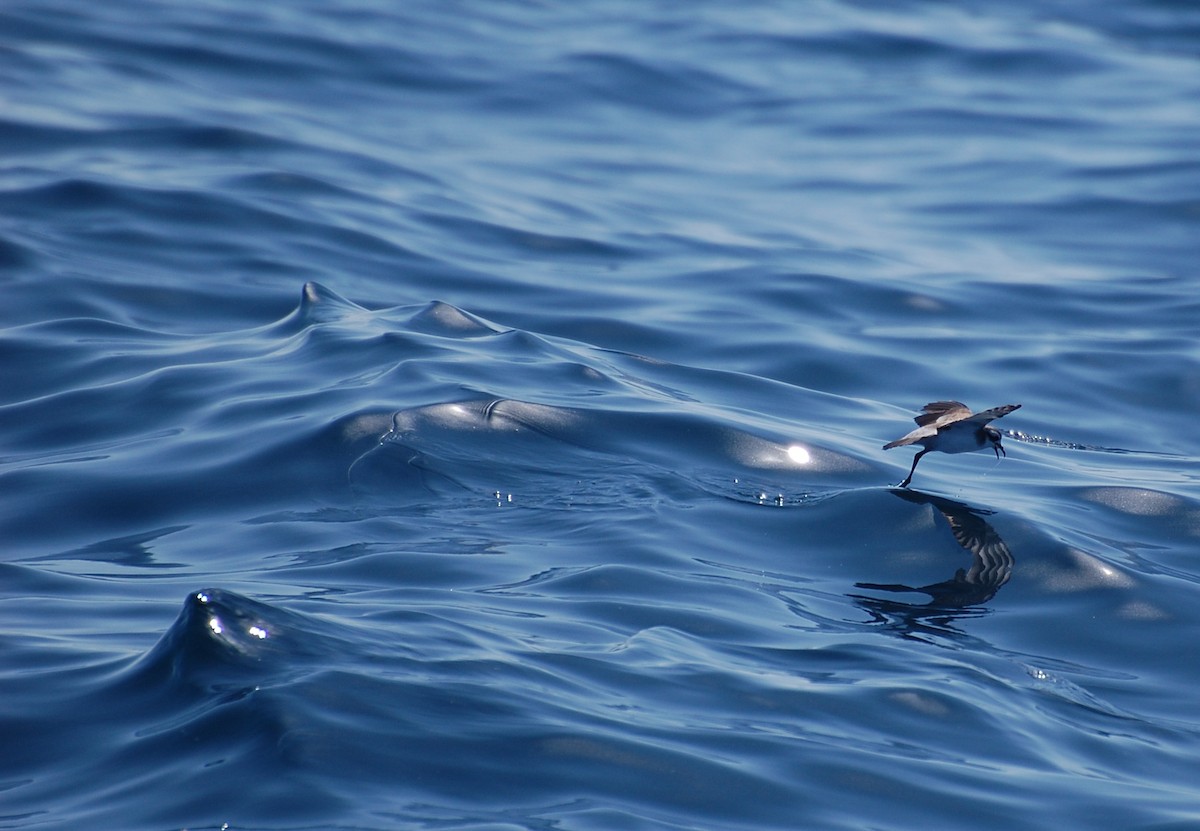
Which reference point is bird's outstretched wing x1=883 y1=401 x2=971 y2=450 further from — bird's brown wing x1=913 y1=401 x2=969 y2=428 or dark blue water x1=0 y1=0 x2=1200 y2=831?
dark blue water x1=0 y1=0 x2=1200 y2=831

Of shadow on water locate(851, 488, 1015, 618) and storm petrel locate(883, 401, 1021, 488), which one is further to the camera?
storm petrel locate(883, 401, 1021, 488)

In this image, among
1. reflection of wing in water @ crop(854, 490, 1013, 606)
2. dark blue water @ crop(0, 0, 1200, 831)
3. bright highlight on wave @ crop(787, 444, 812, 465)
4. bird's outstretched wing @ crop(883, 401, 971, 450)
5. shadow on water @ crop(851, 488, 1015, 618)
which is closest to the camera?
dark blue water @ crop(0, 0, 1200, 831)

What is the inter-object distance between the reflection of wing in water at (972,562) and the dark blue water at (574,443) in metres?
0.03

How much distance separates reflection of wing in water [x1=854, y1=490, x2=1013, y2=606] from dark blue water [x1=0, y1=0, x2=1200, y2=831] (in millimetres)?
27

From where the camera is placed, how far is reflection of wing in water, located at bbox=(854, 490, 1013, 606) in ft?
23.7

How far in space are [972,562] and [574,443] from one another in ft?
7.95

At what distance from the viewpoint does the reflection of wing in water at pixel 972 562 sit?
23.7ft

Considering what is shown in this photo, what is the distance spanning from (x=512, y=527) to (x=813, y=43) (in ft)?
56.4

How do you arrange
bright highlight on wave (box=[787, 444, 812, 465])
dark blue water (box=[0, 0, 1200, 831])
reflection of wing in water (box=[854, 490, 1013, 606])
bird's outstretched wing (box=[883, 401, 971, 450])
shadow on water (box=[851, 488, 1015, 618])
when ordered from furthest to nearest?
bright highlight on wave (box=[787, 444, 812, 465]), bird's outstretched wing (box=[883, 401, 971, 450]), reflection of wing in water (box=[854, 490, 1013, 606]), shadow on water (box=[851, 488, 1015, 618]), dark blue water (box=[0, 0, 1200, 831])

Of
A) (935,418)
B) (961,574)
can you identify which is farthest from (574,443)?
(961,574)

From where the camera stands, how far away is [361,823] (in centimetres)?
439

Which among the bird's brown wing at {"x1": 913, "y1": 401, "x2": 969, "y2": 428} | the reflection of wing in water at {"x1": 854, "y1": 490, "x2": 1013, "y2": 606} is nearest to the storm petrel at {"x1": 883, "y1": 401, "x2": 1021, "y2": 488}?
the bird's brown wing at {"x1": 913, "y1": 401, "x2": 969, "y2": 428}

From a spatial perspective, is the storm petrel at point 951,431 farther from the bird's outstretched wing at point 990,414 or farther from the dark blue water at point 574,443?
the dark blue water at point 574,443

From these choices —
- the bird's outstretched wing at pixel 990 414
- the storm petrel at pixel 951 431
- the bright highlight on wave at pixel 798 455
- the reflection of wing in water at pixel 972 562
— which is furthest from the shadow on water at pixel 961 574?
the bright highlight on wave at pixel 798 455
